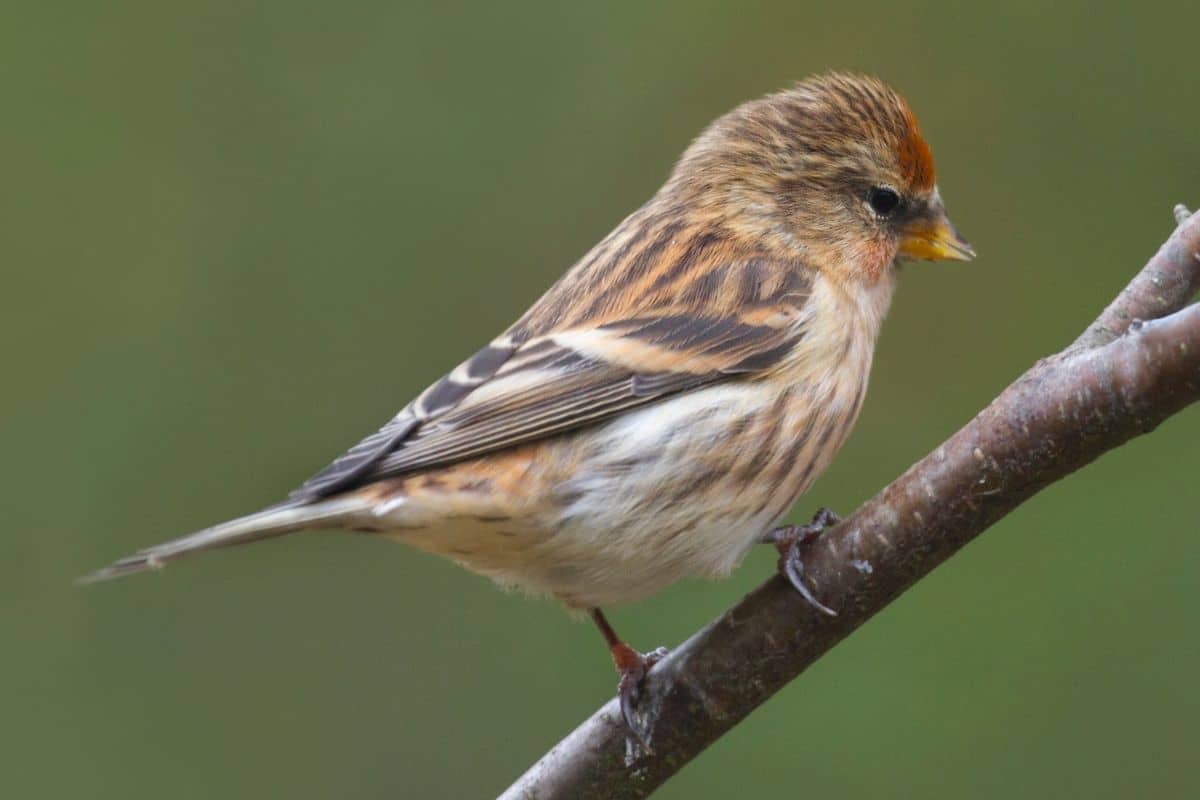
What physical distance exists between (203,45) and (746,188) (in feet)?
10.7

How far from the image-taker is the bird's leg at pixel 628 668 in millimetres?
3621

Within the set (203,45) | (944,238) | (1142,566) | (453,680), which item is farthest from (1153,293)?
(203,45)

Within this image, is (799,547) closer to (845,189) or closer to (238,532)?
(238,532)

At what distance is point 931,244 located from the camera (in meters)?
4.52

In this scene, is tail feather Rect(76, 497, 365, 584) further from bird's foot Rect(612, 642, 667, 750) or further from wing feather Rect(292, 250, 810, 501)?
bird's foot Rect(612, 642, 667, 750)

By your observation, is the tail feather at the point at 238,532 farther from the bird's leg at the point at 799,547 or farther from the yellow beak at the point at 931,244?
the yellow beak at the point at 931,244

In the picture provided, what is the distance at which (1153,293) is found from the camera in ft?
11.1

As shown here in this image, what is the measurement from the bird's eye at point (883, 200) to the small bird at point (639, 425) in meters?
0.05

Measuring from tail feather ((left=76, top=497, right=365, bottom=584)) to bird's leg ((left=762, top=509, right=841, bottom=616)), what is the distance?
0.95 metres

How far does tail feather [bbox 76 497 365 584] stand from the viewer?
345 cm

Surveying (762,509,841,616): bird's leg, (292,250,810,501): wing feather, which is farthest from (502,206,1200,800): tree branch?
(292,250,810,501): wing feather

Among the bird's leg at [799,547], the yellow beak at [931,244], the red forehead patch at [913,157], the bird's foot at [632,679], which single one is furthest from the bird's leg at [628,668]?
the red forehead patch at [913,157]

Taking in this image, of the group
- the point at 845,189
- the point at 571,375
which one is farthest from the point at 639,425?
the point at 845,189

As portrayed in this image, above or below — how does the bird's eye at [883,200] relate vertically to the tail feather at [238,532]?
below
